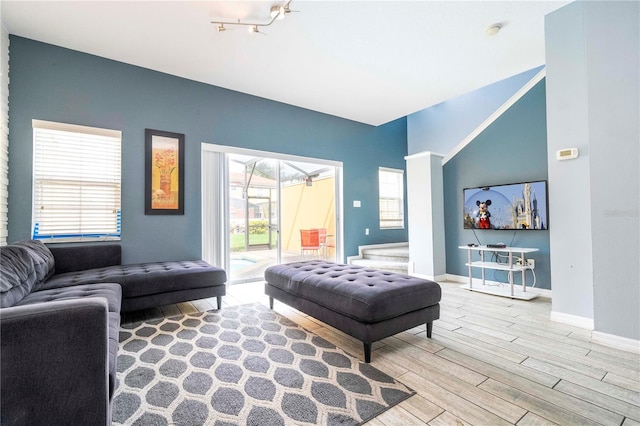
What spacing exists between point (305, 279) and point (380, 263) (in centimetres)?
294

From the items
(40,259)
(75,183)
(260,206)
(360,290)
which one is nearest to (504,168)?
(360,290)

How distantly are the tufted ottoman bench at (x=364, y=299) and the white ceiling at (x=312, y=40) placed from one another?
2.53m

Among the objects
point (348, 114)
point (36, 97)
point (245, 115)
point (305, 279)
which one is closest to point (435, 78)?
point (348, 114)

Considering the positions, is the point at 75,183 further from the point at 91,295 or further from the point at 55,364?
the point at 55,364

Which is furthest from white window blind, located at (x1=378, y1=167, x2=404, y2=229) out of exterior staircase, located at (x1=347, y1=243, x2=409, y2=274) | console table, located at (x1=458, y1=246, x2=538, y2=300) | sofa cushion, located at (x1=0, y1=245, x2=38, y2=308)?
sofa cushion, located at (x1=0, y1=245, x2=38, y2=308)

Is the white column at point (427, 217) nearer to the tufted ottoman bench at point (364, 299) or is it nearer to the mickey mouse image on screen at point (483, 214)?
the mickey mouse image on screen at point (483, 214)

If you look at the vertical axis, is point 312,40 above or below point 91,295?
above

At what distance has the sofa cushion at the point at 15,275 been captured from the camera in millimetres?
1750

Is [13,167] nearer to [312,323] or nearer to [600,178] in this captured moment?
[312,323]

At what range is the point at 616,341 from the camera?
7.45ft

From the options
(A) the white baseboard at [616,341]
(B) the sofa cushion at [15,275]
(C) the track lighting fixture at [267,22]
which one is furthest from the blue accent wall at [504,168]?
(B) the sofa cushion at [15,275]

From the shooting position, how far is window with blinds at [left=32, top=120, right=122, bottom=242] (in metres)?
3.16

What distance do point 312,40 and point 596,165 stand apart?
2.96 metres

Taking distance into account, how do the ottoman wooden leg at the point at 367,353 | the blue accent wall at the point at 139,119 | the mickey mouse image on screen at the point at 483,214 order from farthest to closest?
the mickey mouse image on screen at the point at 483,214, the blue accent wall at the point at 139,119, the ottoman wooden leg at the point at 367,353
